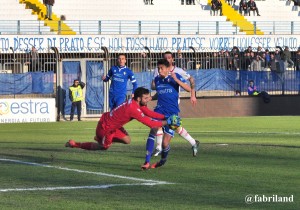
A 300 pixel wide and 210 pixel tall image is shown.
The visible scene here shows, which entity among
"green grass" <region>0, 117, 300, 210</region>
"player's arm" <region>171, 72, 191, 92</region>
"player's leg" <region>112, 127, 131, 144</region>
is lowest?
"green grass" <region>0, 117, 300, 210</region>

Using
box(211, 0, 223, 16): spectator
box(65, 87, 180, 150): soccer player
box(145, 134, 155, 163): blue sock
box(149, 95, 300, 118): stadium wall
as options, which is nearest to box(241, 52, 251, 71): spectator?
box(149, 95, 300, 118): stadium wall

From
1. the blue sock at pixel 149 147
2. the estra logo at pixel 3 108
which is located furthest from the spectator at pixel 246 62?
the blue sock at pixel 149 147

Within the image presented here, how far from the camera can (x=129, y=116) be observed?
16.3m

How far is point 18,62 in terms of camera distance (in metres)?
40.1

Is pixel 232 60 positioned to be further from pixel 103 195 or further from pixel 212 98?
pixel 103 195

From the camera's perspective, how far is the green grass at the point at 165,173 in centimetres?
1264

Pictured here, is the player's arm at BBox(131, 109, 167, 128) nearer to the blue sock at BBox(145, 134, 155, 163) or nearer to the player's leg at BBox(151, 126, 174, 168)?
the blue sock at BBox(145, 134, 155, 163)

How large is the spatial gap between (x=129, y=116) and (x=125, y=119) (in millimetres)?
236

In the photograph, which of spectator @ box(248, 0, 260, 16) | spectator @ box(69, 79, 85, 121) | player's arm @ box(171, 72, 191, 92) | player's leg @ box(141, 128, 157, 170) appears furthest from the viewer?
spectator @ box(248, 0, 260, 16)

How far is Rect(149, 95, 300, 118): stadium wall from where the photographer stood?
4053 centimetres

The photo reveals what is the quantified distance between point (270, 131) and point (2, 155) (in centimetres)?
1093

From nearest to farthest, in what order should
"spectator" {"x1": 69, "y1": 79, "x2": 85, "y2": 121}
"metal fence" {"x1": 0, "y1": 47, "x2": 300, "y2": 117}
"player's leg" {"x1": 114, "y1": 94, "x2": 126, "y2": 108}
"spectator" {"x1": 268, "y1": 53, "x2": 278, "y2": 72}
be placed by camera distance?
"player's leg" {"x1": 114, "y1": 94, "x2": 126, "y2": 108}
"spectator" {"x1": 69, "y1": 79, "x2": 85, "y2": 121}
"metal fence" {"x1": 0, "y1": 47, "x2": 300, "y2": 117}
"spectator" {"x1": 268, "y1": 53, "x2": 278, "y2": 72}

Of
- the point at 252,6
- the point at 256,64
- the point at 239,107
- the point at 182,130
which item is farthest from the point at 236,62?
the point at 182,130

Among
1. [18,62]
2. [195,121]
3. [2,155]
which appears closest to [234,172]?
[2,155]
